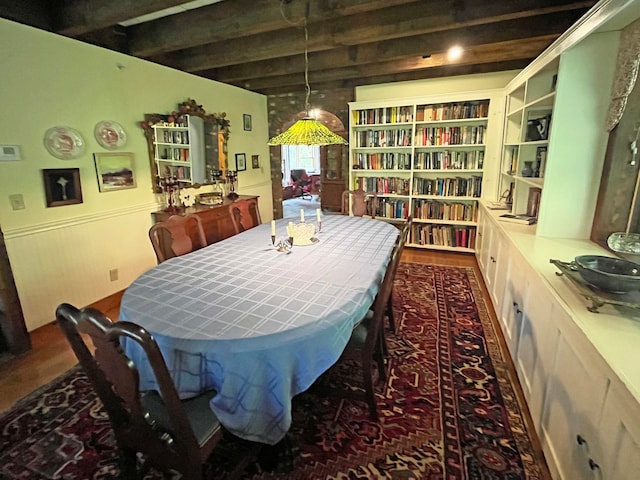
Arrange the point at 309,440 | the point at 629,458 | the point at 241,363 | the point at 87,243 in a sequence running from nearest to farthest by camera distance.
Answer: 1. the point at 629,458
2. the point at 241,363
3. the point at 309,440
4. the point at 87,243

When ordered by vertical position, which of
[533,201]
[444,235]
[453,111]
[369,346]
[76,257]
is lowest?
[444,235]

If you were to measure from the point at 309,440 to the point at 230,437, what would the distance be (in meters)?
0.39

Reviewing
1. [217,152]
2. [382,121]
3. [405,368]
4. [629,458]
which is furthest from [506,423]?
[217,152]

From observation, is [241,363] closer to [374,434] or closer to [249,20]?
[374,434]

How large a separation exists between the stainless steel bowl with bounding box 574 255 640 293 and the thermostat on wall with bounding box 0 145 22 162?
3.61 m

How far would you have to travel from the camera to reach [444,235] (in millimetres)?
4617

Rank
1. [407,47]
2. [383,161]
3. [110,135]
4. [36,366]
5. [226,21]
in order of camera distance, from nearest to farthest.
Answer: [36,366] < [226,21] < [110,135] < [407,47] < [383,161]

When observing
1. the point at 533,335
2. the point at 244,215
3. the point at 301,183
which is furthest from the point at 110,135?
the point at 301,183

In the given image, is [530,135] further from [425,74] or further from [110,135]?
[110,135]

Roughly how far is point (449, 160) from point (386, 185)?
0.90 metres

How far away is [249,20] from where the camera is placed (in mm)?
2605

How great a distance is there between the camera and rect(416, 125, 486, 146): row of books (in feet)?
14.0

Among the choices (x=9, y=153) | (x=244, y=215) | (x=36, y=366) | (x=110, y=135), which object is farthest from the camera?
(x=244, y=215)

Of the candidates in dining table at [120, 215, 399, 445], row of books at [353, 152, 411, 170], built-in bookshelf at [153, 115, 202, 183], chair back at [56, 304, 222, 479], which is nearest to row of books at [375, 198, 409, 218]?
row of books at [353, 152, 411, 170]
